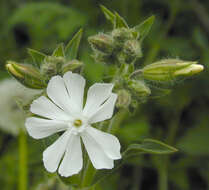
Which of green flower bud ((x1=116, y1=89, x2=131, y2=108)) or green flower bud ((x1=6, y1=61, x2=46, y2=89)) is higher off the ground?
green flower bud ((x1=6, y1=61, x2=46, y2=89))

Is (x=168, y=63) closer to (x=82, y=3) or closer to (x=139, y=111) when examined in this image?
(x=139, y=111)

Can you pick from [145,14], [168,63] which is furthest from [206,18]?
[168,63]

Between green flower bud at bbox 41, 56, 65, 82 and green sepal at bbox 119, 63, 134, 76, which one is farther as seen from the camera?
green sepal at bbox 119, 63, 134, 76

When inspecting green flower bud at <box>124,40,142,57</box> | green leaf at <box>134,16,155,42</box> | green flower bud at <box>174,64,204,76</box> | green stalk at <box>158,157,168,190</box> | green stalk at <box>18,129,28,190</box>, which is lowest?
green stalk at <box>158,157,168,190</box>

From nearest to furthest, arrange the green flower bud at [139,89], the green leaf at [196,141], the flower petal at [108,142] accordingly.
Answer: the flower petal at [108,142] < the green flower bud at [139,89] < the green leaf at [196,141]

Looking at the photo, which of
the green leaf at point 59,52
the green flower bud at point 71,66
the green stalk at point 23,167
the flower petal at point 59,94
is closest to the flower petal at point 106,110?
the flower petal at point 59,94

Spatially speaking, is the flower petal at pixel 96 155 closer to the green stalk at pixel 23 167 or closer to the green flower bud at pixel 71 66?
the green flower bud at pixel 71 66

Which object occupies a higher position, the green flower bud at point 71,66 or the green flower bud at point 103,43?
the green flower bud at point 103,43

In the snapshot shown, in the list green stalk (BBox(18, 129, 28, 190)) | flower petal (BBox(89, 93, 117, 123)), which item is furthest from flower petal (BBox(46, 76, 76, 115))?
green stalk (BBox(18, 129, 28, 190))

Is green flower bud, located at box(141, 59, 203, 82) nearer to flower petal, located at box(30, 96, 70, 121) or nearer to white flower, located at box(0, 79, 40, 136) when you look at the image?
flower petal, located at box(30, 96, 70, 121)
